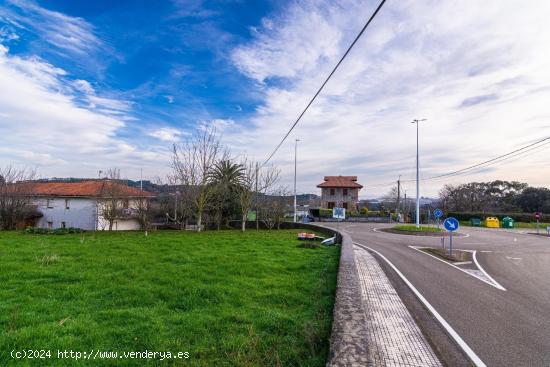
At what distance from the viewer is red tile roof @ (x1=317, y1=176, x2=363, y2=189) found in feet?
197

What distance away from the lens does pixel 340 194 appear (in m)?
60.3

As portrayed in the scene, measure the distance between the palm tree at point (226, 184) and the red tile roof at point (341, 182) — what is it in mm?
33078

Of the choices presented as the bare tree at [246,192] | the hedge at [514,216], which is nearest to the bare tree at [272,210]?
the bare tree at [246,192]

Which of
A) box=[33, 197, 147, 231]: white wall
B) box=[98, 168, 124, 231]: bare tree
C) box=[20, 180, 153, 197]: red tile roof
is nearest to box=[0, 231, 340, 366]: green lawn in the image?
box=[98, 168, 124, 231]: bare tree

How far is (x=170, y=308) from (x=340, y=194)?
5651 centimetres

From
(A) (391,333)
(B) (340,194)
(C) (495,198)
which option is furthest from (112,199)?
(C) (495,198)

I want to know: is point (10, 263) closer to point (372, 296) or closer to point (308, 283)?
point (308, 283)

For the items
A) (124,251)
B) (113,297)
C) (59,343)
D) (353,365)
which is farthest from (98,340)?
(124,251)

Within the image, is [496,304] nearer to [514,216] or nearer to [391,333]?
[391,333]

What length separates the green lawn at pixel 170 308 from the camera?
3986 mm

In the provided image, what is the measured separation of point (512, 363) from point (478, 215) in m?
47.6

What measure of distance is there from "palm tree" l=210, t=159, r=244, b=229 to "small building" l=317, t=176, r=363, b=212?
32.9 metres

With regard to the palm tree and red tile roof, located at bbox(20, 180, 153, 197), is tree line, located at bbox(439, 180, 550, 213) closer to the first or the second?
the palm tree

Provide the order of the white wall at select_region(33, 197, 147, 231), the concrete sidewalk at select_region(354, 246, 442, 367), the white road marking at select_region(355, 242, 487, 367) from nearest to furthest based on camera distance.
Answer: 1. the concrete sidewalk at select_region(354, 246, 442, 367)
2. the white road marking at select_region(355, 242, 487, 367)
3. the white wall at select_region(33, 197, 147, 231)
